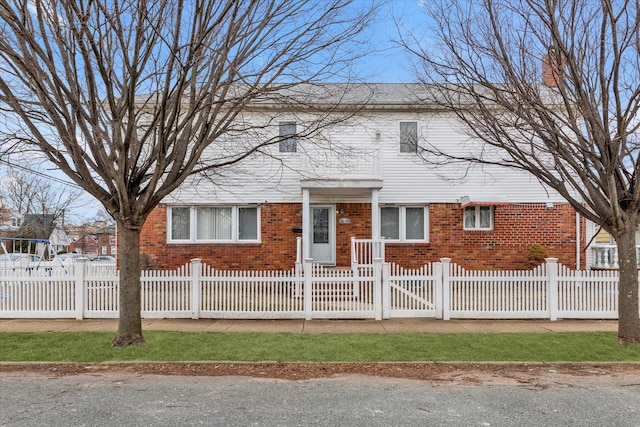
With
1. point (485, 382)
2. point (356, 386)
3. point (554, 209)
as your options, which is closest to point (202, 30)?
point (356, 386)

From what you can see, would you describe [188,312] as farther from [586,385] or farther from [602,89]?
[602,89]

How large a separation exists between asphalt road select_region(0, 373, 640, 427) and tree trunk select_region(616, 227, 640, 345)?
165 centimetres

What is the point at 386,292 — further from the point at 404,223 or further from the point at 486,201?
the point at 486,201

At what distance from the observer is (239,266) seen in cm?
1373

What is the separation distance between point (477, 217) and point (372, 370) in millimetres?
9504

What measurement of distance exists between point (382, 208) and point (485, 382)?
897 cm

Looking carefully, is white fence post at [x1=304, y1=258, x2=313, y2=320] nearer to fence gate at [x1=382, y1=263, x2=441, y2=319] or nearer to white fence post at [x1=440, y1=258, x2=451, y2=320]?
fence gate at [x1=382, y1=263, x2=441, y2=319]

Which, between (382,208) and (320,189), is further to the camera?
(382,208)

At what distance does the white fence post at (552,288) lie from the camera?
8805mm

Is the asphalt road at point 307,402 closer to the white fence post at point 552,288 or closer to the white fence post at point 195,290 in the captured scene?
the white fence post at point 195,290

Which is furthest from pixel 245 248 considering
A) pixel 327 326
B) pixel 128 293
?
pixel 128 293

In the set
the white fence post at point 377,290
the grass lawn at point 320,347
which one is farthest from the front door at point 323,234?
the grass lawn at point 320,347

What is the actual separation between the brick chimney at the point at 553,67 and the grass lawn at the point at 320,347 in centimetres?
420

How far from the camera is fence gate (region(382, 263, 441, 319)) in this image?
29.3ft
